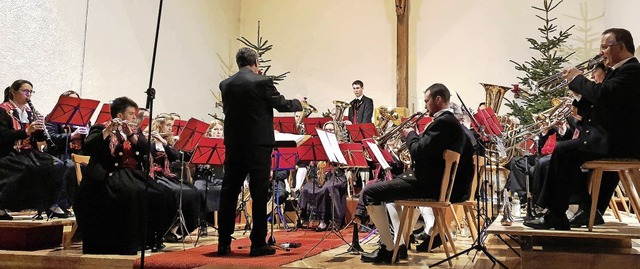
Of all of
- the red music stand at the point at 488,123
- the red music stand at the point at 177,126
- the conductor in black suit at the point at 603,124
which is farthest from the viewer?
the red music stand at the point at 177,126

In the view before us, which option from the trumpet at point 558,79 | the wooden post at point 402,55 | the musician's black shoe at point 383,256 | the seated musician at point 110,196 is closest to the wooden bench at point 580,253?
the musician's black shoe at point 383,256

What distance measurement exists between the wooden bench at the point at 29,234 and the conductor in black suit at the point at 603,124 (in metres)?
4.06

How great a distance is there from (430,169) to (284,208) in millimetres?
4883

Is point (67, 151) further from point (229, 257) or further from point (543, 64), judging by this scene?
point (543, 64)

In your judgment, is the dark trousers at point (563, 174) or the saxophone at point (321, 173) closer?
the dark trousers at point (563, 174)

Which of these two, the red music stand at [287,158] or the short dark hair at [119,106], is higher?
the short dark hair at [119,106]

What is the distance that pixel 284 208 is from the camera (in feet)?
29.2

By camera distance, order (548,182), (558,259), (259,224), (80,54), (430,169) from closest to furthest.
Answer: (558,259) → (548,182) → (430,169) → (259,224) → (80,54)

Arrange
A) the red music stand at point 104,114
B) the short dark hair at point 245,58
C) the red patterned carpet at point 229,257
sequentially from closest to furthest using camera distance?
the red patterned carpet at point 229,257
the short dark hair at point 245,58
the red music stand at point 104,114

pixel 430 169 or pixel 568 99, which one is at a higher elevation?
pixel 568 99

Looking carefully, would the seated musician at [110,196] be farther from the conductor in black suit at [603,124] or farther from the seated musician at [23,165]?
the conductor in black suit at [603,124]

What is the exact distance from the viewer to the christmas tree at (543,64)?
977 cm

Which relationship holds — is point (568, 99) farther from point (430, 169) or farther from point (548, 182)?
point (430, 169)

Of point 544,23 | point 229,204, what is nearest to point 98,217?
point 229,204
